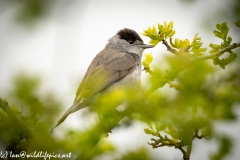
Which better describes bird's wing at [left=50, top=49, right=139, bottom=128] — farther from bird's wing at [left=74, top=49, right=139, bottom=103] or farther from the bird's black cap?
the bird's black cap

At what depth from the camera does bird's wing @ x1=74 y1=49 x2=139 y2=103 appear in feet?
15.0

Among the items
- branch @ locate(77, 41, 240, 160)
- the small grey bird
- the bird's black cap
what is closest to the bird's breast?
the small grey bird

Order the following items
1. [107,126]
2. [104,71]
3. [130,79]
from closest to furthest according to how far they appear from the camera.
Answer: [107,126] → [104,71] → [130,79]

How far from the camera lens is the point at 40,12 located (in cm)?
185

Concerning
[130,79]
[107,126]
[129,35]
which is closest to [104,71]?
[130,79]

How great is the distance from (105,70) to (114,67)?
0.24 m

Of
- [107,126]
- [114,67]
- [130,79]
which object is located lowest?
[130,79]

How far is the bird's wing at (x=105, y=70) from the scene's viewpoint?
4566 millimetres

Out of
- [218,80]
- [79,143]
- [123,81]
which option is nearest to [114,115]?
[79,143]

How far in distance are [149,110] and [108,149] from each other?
0.37m

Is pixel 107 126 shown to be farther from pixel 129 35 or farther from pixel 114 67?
pixel 129 35

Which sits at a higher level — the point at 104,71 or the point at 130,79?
the point at 104,71

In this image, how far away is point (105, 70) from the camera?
209 inches

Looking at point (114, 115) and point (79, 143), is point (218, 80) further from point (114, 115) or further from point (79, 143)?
point (79, 143)
